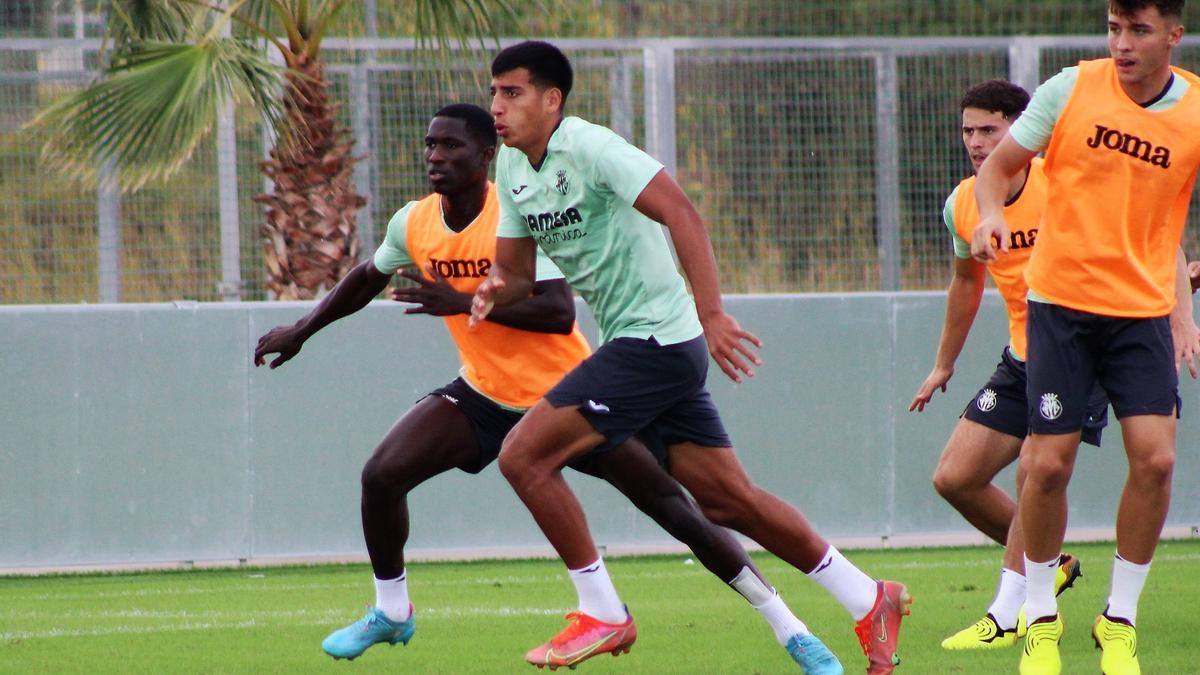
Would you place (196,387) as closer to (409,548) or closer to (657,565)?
(409,548)

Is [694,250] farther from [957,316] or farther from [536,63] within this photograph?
[957,316]

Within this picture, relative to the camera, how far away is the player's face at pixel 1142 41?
5.43 m

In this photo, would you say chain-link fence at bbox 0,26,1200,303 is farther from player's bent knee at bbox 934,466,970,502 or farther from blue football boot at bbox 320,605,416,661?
blue football boot at bbox 320,605,416,661

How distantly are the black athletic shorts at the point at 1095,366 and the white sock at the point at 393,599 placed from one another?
2360mm

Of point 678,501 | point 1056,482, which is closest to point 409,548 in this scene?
point 678,501

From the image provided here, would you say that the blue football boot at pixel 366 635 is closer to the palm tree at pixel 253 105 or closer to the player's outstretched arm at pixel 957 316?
the player's outstretched arm at pixel 957 316

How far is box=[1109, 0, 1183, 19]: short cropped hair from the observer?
5.43 meters

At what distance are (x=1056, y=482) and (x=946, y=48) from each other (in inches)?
304

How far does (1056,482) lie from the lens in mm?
5734

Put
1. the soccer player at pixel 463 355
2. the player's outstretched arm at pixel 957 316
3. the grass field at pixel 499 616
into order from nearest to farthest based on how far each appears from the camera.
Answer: the soccer player at pixel 463 355
the grass field at pixel 499 616
the player's outstretched arm at pixel 957 316

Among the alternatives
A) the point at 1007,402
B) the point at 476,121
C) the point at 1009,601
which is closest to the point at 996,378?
the point at 1007,402

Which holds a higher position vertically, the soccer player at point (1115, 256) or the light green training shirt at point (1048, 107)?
the light green training shirt at point (1048, 107)

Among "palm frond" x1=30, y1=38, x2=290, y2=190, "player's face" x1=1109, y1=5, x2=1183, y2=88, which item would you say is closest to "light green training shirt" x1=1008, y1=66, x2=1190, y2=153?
"player's face" x1=1109, y1=5, x2=1183, y2=88

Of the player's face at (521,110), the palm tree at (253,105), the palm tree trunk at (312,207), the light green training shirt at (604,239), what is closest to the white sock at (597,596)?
the light green training shirt at (604,239)
